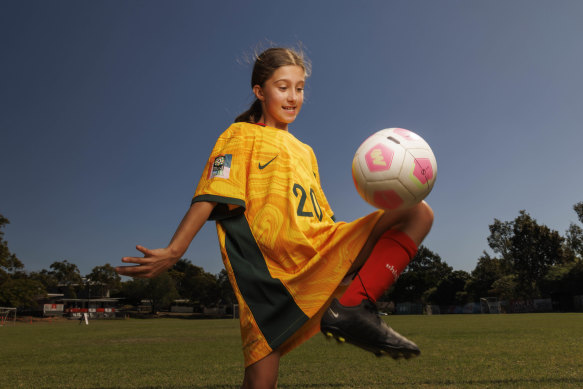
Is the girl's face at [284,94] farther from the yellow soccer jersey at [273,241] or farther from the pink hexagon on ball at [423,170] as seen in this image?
the pink hexagon on ball at [423,170]

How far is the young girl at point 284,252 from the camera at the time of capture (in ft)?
5.94

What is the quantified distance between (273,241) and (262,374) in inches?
24.5

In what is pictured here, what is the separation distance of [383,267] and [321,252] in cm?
30

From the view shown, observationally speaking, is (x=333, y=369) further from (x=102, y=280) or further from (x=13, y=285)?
(x=102, y=280)

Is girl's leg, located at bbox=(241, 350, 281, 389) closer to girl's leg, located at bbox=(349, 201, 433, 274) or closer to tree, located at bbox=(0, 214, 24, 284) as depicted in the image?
girl's leg, located at bbox=(349, 201, 433, 274)

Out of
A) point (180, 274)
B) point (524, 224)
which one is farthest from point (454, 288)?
point (180, 274)

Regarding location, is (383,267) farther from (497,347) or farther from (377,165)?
(497,347)

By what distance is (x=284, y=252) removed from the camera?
2035 mm

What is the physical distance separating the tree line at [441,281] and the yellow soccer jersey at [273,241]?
3319cm

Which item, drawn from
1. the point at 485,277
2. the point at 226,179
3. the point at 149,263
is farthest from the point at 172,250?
the point at 485,277

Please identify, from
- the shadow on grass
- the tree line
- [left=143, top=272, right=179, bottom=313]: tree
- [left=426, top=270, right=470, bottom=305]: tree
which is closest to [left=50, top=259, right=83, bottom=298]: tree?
the tree line

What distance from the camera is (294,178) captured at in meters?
2.25

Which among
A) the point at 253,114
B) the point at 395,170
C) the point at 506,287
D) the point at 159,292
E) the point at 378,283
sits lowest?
the point at 159,292

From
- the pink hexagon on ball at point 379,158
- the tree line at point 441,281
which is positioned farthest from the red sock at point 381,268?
the tree line at point 441,281
